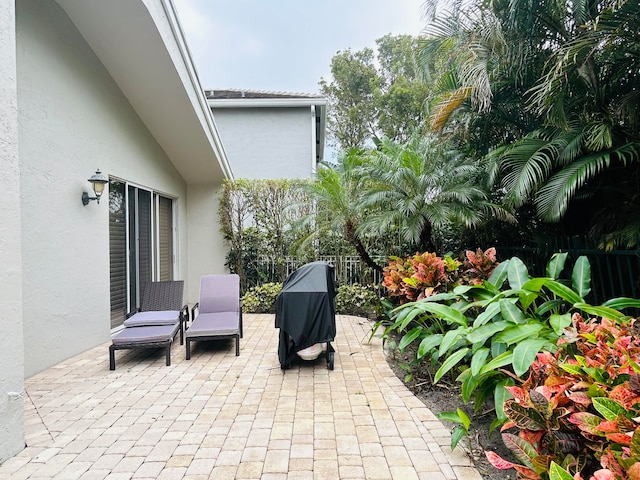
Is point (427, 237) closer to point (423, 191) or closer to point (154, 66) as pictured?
point (423, 191)

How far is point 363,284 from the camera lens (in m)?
8.82

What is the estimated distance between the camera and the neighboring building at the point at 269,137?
1277 cm

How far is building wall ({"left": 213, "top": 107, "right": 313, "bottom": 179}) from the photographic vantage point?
1280 centimetres

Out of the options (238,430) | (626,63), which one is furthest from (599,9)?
(238,430)

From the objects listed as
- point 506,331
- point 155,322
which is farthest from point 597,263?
point 155,322

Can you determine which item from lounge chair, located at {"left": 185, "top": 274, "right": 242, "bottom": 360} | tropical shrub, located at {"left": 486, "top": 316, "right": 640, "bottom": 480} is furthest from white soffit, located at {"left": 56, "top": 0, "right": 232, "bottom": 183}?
tropical shrub, located at {"left": 486, "top": 316, "right": 640, "bottom": 480}

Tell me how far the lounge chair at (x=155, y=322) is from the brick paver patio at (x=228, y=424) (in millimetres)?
308

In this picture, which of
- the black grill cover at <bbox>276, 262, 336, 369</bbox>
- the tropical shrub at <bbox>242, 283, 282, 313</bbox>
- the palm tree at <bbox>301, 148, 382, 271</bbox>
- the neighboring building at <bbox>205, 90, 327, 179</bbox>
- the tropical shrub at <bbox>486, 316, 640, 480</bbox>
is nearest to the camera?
the tropical shrub at <bbox>486, 316, 640, 480</bbox>

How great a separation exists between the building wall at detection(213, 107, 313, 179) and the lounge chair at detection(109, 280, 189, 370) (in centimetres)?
734

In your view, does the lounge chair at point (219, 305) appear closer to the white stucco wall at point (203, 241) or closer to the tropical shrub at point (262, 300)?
the tropical shrub at point (262, 300)

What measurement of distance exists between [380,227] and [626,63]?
3716mm

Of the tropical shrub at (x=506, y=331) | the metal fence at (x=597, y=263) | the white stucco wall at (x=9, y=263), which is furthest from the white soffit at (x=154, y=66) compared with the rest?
the metal fence at (x=597, y=263)

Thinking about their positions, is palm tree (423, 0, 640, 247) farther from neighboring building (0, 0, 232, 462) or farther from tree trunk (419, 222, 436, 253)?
neighboring building (0, 0, 232, 462)

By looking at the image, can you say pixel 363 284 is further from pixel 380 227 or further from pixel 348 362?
pixel 348 362
